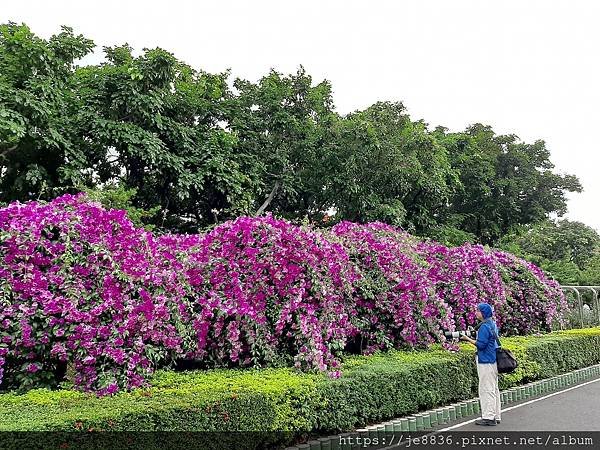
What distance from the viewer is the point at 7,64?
429 inches

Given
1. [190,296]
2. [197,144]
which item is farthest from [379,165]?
[190,296]

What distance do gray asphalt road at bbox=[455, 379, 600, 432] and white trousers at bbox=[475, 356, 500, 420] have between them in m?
0.17

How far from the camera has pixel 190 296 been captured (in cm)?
728

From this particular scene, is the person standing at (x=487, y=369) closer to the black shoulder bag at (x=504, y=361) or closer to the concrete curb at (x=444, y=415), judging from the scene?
the black shoulder bag at (x=504, y=361)

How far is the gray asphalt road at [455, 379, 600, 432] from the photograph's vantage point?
7047mm

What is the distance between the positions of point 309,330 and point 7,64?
305 inches

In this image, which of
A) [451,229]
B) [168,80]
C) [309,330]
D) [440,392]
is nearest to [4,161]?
[168,80]

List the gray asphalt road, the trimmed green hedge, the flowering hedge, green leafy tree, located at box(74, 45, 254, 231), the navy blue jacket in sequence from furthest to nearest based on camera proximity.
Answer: green leafy tree, located at box(74, 45, 254, 231), the navy blue jacket, the gray asphalt road, the flowering hedge, the trimmed green hedge

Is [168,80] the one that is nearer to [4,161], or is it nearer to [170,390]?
[4,161]

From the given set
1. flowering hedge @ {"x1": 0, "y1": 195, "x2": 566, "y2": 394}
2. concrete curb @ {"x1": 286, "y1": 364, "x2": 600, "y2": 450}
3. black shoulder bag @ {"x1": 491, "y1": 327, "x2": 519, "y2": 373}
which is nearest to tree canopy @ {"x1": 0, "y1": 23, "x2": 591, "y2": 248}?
flowering hedge @ {"x1": 0, "y1": 195, "x2": 566, "y2": 394}

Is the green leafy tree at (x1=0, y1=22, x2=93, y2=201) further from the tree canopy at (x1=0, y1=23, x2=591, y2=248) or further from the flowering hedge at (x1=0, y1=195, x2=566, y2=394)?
the flowering hedge at (x1=0, y1=195, x2=566, y2=394)

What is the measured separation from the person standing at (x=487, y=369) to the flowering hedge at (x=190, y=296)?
160 centimetres

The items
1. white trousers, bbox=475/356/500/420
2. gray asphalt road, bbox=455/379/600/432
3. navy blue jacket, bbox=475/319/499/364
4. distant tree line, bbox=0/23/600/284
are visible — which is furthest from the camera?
distant tree line, bbox=0/23/600/284

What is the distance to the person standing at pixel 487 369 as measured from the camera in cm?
723
